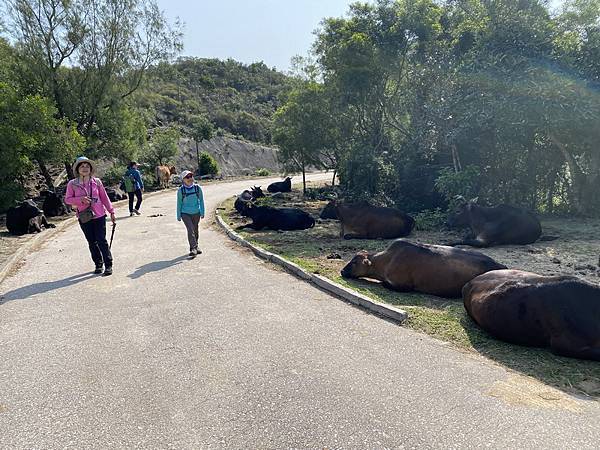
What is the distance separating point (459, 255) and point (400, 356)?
2706 millimetres

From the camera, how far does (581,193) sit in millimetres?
13320

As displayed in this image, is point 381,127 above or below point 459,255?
above

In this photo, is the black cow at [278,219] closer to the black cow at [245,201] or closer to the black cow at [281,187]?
the black cow at [245,201]

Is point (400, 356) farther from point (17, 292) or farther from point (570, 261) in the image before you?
point (17, 292)

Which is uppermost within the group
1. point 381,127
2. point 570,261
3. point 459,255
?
point 381,127

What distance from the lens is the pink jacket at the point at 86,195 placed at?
7.91 meters

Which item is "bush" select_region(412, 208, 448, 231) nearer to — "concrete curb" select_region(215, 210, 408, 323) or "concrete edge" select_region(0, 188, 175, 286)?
"concrete curb" select_region(215, 210, 408, 323)

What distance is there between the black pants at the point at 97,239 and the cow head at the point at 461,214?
8.18m

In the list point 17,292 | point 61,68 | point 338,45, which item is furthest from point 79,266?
point 61,68

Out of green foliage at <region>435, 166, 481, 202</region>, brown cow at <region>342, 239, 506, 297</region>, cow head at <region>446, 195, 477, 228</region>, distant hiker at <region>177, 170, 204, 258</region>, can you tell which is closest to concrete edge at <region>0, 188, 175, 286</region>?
distant hiker at <region>177, 170, 204, 258</region>

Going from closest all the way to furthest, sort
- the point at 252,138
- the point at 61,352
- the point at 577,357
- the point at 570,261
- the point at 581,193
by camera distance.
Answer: the point at 577,357
the point at 61,352
the point at 570,261
the point at 581,193
the point at 252,138

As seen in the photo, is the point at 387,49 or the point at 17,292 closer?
the point at 17,292

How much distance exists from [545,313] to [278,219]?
9271 millimetres

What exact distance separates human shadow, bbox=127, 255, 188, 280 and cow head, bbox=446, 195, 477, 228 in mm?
6712
